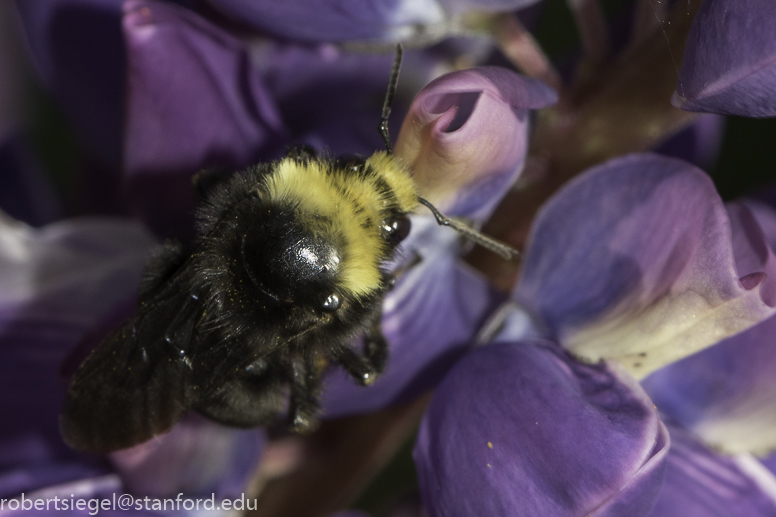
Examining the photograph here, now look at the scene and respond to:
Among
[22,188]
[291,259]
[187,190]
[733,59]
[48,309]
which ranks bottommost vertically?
[22,188]

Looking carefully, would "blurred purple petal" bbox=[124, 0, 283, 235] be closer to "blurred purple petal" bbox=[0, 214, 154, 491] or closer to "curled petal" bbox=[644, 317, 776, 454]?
"blurred purple petal" bbox=[0, 214, 154, 491]

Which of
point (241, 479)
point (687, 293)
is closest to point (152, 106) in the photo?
point (241, 479)

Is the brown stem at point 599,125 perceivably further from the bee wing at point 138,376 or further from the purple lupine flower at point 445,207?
the bee wing at point 138,376

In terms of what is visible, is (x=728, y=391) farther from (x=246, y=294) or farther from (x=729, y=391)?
(x=246, y=294)

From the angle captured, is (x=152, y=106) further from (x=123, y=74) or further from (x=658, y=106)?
(x=658, y=106)

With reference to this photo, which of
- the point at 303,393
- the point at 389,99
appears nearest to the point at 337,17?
the point at 389,99

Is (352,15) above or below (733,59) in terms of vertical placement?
below
